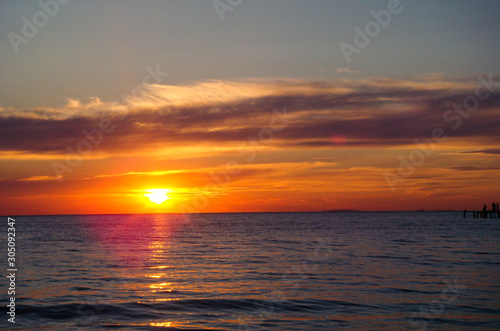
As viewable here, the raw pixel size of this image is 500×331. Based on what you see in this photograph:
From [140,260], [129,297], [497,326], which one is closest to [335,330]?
[497,326]

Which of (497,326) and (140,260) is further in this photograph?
(140,260)

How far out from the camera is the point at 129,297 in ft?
80.4

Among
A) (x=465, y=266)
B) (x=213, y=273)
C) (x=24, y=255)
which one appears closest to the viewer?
(x=213, y=273)

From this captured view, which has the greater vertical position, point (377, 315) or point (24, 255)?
point (24, 255)

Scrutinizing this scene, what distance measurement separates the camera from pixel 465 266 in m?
35.0

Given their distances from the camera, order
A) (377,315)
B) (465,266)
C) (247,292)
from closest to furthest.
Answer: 1. (377,315)
2. (247,292)
3. (465,266)

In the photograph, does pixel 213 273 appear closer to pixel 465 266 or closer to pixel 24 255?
pixel 465 266

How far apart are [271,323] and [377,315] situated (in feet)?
15.9

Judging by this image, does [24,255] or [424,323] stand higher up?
[24,255]

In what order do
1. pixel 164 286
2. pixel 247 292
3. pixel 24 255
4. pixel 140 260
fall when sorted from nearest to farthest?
1. pixel 247 292
2. pixel 164 286
3. pixel 140 260
4. pixel 24 255

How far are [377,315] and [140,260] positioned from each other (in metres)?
26.5

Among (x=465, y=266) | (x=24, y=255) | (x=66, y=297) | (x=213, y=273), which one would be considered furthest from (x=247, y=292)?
(x=24, y=255)

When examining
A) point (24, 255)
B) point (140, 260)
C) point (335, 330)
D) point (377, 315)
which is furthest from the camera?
point (24, 255)

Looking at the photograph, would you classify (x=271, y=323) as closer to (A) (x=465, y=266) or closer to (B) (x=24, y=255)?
(A) (x=465, y=266)
